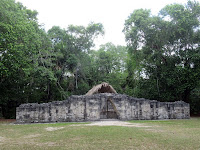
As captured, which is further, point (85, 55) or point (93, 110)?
point (85, 55)

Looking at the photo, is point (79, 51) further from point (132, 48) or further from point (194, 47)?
point (194, 47)

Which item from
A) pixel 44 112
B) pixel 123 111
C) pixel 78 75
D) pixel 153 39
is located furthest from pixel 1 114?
pixel 153 39

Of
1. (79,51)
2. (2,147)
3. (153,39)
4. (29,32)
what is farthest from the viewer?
(79,51)

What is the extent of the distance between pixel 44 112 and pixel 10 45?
5902mm

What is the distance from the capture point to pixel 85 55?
24.3 meters

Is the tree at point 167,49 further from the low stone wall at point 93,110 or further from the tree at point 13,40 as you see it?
the tree at point 13,40

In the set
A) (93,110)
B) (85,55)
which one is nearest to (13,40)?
(93,110)

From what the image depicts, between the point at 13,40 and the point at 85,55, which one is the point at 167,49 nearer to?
the point at 85,55

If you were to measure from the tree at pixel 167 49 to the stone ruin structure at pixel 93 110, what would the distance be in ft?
8.30

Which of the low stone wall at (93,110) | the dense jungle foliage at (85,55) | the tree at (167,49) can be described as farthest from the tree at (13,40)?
the tree at (167,49)

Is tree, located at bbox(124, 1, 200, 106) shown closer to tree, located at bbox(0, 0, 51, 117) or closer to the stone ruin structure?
the stone ruin structure

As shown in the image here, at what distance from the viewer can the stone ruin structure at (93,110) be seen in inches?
581

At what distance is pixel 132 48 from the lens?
66.9 ft

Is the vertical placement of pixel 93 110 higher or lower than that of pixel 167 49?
lower
